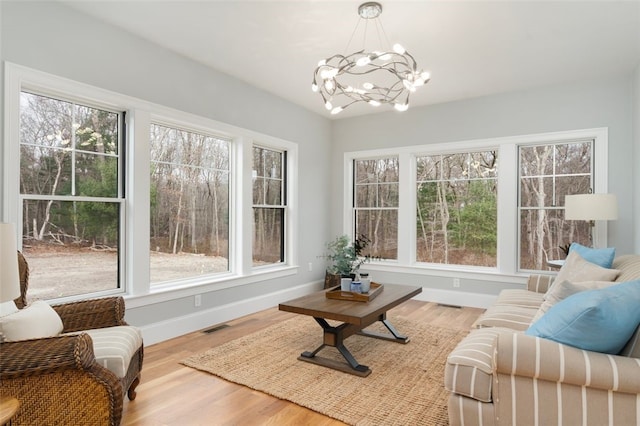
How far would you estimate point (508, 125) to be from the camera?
Answer: 4.64 m

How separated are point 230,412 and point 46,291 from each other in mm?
1781

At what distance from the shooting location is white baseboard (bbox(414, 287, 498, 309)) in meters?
4.76

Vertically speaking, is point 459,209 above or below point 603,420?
above

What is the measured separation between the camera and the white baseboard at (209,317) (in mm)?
3418

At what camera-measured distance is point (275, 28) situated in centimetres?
311

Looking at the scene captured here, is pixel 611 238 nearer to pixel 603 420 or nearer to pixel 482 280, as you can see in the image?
pixel 482 280

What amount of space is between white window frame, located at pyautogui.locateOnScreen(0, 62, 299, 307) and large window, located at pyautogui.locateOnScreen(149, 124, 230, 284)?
11 cm

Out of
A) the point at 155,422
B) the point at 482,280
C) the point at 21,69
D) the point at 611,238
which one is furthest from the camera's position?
the point at 482,280

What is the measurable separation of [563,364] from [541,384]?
14 cm

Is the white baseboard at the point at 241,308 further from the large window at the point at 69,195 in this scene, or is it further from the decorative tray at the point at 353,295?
the decorative tray at the point at 353,295

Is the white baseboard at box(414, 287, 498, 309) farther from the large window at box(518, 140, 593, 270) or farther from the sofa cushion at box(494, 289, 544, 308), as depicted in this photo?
the sofa cushion at box(494, 289, 544, 308)

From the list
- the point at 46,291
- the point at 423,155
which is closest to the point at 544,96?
the point at 423,155

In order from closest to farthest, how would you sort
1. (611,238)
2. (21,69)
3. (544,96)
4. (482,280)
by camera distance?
(21,69) < (611,238) < (544,96) < (482,280)

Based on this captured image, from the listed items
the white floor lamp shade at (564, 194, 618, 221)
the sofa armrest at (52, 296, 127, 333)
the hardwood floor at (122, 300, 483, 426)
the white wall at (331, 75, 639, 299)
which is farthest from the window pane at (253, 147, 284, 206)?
the white floor lamp shade at (564, 194, 618, 221)
